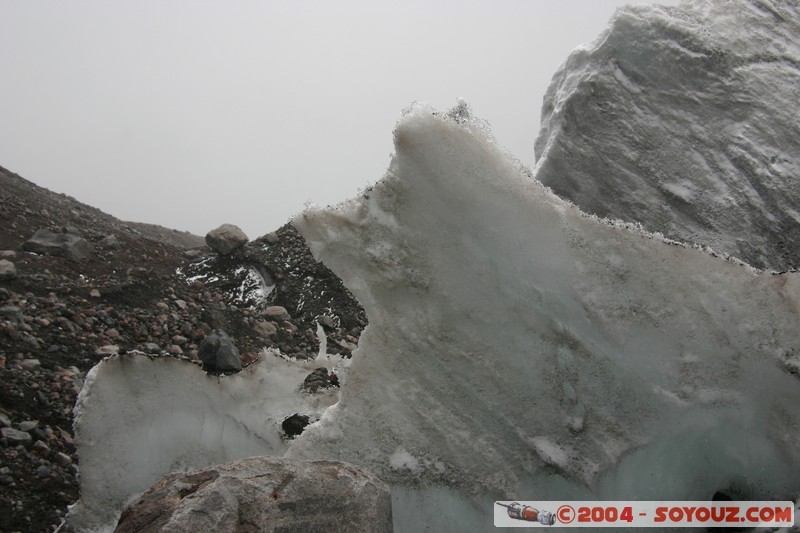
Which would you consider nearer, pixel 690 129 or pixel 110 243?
pixel 690 129

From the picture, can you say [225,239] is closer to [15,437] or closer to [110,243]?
[110,243]

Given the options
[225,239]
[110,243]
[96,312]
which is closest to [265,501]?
[96,312]

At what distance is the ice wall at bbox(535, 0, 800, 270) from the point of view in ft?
11.7

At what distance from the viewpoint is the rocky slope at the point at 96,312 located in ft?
13.6

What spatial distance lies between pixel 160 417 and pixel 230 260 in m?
5.18

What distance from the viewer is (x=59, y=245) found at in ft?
22.4

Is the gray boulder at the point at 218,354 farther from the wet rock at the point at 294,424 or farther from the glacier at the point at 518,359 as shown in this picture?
the glacier at the point at 518,359

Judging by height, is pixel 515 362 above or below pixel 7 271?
below

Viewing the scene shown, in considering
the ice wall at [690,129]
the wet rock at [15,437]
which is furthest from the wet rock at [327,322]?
the ice wall at [690,129]

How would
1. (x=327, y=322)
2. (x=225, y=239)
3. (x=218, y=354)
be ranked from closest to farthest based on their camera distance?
(x=218, y=354) → (x=327, y=322) → (x=225, y=239)

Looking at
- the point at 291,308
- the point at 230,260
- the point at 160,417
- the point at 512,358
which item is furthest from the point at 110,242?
the point at 512,358

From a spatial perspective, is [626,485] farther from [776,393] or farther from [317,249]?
[317,249]

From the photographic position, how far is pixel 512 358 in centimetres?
276

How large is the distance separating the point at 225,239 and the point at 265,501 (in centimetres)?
668
